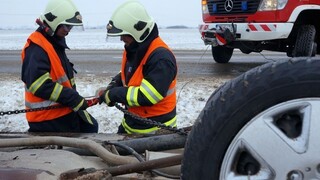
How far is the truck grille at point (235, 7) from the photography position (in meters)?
8.66

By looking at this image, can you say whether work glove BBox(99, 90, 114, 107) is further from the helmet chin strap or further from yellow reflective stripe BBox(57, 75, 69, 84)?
the helmet chin strap

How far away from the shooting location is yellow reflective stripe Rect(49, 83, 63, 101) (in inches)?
145

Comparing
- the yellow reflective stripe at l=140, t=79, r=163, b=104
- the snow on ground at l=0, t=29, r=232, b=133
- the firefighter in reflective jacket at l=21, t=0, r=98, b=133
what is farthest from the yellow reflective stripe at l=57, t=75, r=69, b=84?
the snow on ground at l=0, t=29, r=232, b=133

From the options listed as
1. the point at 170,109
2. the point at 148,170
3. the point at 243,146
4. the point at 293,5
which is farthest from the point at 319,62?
the point at 293,5

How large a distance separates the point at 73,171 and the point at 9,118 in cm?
485

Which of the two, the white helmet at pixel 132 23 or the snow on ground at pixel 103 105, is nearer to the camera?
the white helmet at pixel 132 23

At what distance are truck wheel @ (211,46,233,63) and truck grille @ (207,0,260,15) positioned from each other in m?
2.43

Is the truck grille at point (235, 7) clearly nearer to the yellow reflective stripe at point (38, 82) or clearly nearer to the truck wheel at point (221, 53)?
the truck wheel at point (221, 53)

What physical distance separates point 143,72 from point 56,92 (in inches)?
30.1

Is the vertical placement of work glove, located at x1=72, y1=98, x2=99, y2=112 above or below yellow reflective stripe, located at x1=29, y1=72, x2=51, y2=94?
below

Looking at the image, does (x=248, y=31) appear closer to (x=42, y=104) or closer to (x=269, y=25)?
(x=269, y=25)

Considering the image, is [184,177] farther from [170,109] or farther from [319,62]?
[170,109]

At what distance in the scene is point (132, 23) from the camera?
11.7 ft

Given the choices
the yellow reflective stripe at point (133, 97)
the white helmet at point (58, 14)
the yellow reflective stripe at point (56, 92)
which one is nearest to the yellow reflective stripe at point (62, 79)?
the yellow reflective stripe at point (56, 92)
